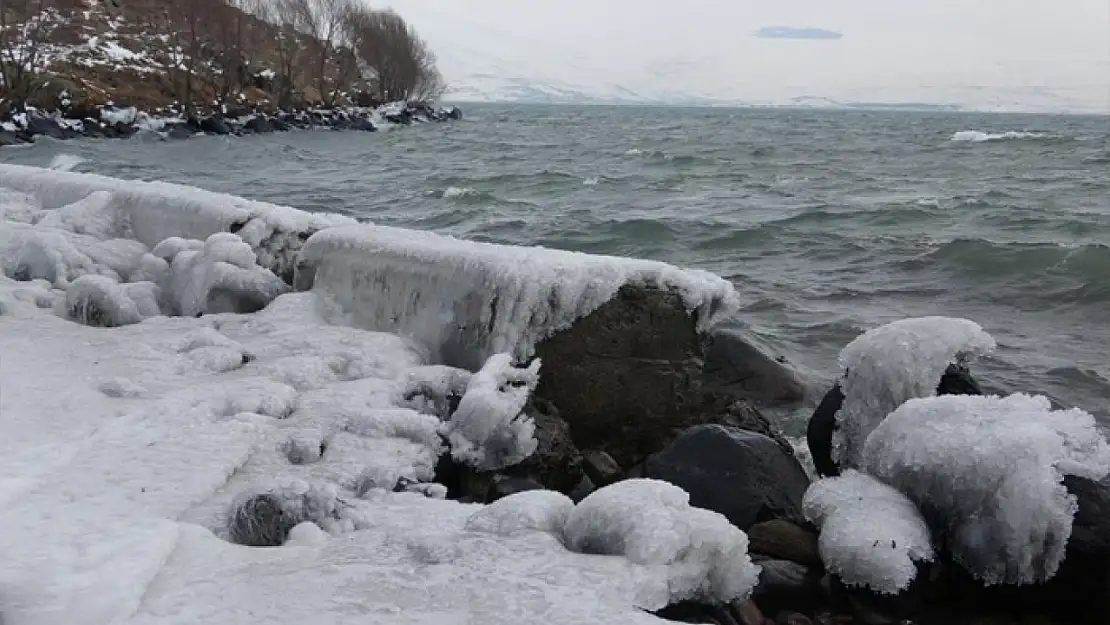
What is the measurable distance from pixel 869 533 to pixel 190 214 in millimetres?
6320

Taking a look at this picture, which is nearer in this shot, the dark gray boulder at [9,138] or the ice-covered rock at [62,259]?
the ice-covered rock at [62,259]

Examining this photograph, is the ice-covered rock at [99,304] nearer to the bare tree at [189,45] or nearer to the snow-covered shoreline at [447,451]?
the snow-covered shoreline at [447,451]

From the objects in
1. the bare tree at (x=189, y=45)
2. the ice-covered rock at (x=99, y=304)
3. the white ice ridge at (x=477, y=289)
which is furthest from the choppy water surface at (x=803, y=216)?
the bare tree at (x=189, y=45)

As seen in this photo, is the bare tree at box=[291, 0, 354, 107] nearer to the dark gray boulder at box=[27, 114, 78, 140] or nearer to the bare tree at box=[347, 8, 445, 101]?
the bare tree at box=[347, 8, 445, 101]

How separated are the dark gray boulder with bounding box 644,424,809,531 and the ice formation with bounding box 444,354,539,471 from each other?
2.41ft

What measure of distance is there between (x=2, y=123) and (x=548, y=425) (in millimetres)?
31257

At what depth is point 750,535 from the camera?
4.54 metres

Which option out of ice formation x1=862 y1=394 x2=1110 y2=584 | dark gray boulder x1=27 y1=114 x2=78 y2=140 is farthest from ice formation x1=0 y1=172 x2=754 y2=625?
dark gray boulder x1=27 y1=114 x2=78 y2=140

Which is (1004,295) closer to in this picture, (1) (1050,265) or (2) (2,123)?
(1) (1050,265)

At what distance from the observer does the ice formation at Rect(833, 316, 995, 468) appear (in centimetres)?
548

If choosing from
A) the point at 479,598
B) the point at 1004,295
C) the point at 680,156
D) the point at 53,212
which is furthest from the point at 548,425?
the point at 680,156

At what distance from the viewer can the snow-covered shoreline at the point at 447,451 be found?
10.3ft

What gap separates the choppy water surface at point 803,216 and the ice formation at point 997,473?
9.34 ft

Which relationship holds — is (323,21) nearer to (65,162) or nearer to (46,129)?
(46,129)
